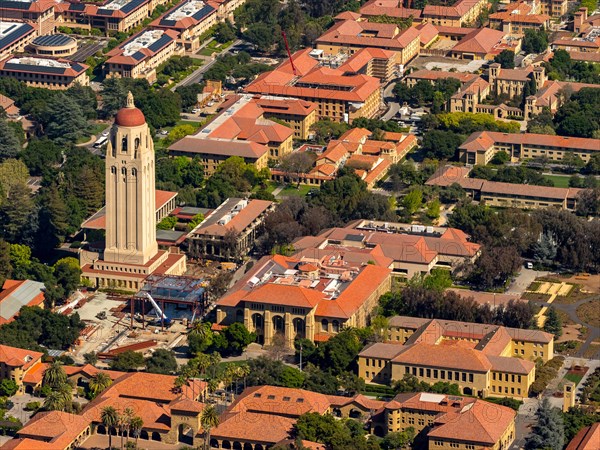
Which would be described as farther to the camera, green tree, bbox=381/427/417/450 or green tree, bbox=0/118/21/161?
green tree, bbox=0/118/21/161

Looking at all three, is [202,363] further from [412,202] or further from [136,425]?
[412,202]

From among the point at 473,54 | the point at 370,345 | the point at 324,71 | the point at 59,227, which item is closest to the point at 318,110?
the point at 324,71

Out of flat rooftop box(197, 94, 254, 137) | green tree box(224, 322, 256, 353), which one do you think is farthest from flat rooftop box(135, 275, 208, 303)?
flat rooftop box(197, 94, 254, 137)

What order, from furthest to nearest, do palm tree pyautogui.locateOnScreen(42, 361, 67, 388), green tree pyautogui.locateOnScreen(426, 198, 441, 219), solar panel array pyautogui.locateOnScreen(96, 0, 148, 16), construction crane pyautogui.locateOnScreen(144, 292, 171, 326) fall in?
solar panel array pyautogui.locateOnScreen(96, 0, 148, 16), green tree pyautogui.locateOnScreen(426, 198, 441, 219), construction crane pyautogui.locateOnScreen(144, 292, 171, 326), palm tree pyautogui.locateOnScreen(42, 361, 67, 388)

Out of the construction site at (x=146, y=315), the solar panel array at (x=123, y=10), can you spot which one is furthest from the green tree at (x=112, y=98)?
the construction site at (x=146, y=315)

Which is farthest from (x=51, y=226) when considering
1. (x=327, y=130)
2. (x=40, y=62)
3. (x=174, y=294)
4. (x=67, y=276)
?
(x=40, y=62)

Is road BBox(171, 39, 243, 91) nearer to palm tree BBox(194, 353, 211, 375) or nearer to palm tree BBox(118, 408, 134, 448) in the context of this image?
palm tree BBox(194, 353, 211, 375)

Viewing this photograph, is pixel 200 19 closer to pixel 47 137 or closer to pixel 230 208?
pixel 47 137
